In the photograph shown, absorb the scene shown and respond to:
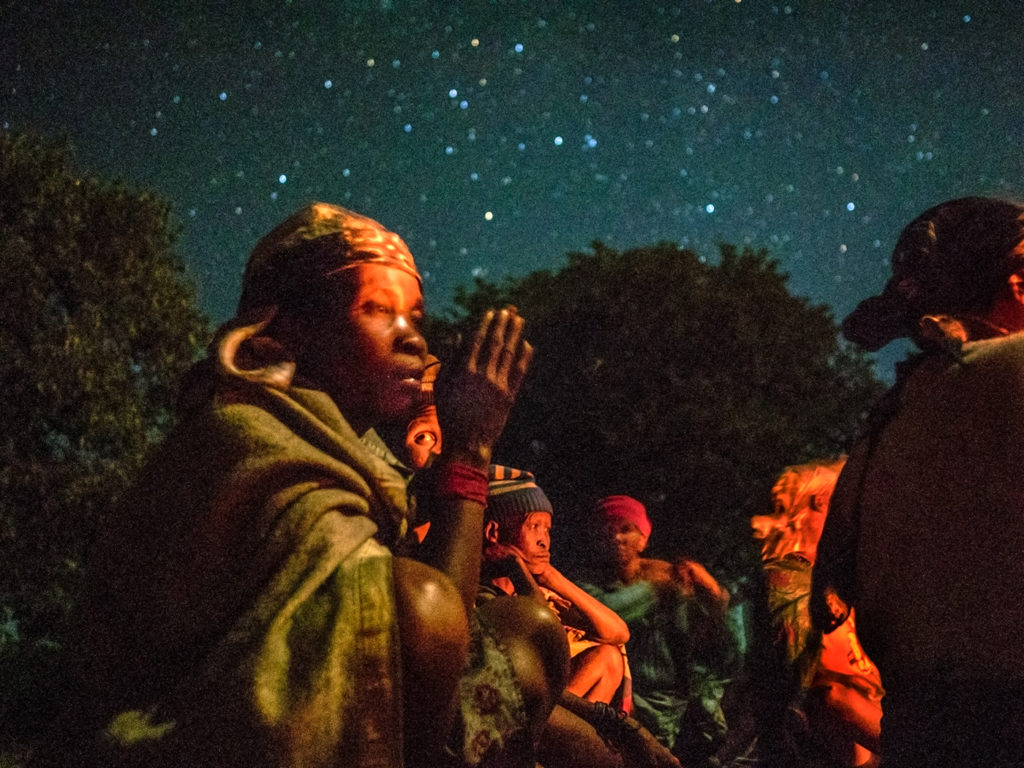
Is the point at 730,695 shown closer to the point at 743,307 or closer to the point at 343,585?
the point at 343,585

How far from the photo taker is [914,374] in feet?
8.00

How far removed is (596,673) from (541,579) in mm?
639

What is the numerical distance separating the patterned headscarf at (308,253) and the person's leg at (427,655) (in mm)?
689

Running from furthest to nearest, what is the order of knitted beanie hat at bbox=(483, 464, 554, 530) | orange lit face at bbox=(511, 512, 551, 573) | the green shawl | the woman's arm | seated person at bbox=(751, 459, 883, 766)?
1. the woman's arm
2. orange lit face at bbox=(511, 512, 551, 573)
3. knitted beanie hat at bbox=(483, 464, 554, 530)
4. seated person at bbox=(751, 459, 883, 766)
5. the green shawl

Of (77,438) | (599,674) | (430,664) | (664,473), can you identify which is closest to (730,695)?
(599,674)

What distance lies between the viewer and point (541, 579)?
14.0 ft

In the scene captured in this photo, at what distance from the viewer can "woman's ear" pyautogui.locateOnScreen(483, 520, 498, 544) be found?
352 centimetres

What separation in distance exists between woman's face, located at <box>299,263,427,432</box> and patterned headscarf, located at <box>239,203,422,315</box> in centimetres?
4

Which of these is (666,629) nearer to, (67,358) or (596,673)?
A: (596,673)

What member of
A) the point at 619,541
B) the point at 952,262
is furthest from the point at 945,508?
the point at 619,541

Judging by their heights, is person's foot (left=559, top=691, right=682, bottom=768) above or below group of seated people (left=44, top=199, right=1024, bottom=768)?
below

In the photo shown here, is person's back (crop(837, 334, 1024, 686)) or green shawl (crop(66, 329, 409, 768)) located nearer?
green shawl (crop(66, 329, 409, 768))

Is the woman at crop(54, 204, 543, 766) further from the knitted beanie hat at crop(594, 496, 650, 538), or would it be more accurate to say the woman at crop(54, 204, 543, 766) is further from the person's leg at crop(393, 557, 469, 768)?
the knitted beanie hat at crop(594, 496, 650, 538)

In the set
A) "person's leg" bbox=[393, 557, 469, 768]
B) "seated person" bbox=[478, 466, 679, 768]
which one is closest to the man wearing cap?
"seated person" bbox=[478, 466, 679, 768]
